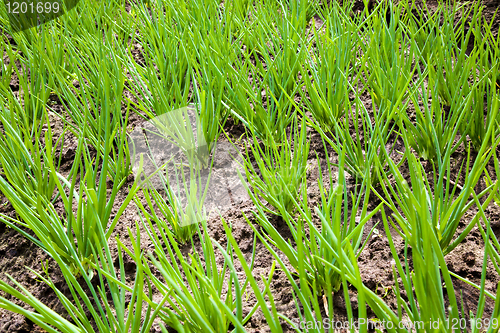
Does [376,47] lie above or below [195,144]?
above

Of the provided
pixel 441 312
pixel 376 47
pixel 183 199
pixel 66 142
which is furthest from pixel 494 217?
pixel 66 142

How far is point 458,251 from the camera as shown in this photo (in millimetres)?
829

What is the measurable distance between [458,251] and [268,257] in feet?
1.50

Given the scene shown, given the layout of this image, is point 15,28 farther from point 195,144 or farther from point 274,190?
point 274,190

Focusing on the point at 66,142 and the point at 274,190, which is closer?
the point at 274,190

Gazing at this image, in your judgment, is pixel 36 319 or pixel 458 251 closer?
pixel 36 319

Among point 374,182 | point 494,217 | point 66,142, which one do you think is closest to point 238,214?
point 374,182

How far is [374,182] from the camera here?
1.00 meters

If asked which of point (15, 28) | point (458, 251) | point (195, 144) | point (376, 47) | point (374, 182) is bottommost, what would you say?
point (458, 251)

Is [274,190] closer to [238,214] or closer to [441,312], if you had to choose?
[238,214]

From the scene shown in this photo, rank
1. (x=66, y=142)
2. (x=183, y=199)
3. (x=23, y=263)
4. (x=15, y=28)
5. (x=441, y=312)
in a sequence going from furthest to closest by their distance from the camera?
(x=15, y=28) < (x=66, y=142) < (x=183, y=199) < (x=23, y=263) < (x=441, y=312)

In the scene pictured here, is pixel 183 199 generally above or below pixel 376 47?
below

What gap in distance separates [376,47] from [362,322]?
927 mm

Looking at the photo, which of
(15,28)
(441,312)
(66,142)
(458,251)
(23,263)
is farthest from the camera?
(15,28)
